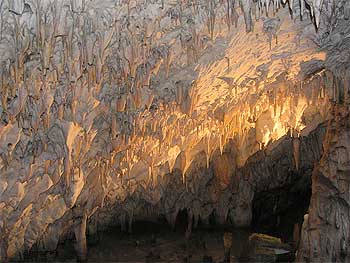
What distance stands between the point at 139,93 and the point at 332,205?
163 inches

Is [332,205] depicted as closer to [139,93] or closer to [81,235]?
[139,93]

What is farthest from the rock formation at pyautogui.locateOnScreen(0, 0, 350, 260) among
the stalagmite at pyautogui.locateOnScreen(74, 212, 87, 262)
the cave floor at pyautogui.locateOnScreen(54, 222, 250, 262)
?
the cave floor at pyautogui.locateOnScreen(54, 222, 250, 262)

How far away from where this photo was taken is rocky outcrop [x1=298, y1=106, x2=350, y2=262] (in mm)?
9031

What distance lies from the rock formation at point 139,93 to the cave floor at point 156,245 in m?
0.65

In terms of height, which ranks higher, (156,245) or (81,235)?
(81,235)

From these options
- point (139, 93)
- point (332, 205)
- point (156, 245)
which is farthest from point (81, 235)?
point (332, 205)

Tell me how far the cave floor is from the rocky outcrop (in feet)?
8.64

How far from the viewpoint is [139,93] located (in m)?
8.16

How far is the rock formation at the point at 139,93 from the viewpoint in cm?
627

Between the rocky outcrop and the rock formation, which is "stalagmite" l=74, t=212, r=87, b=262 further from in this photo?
the rocky outcrop

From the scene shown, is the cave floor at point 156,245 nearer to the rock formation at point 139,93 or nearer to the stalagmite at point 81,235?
the stalagmite at point 81,235

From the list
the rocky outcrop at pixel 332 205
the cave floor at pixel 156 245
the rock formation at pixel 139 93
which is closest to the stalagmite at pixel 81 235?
the rock formation at pixel 139 93

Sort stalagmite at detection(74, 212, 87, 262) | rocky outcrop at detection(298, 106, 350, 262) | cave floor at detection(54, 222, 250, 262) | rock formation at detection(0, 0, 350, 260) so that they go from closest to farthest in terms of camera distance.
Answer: rock formation at detection(0, 0, 350, 260) < rocky outcrop at detection(298, 106, 350, 262) < stalagmite at detection(74, 212, 87, 262) < cave floor at detection(54, 222, 250, 262)

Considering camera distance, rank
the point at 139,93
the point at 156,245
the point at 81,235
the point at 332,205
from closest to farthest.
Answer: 1. the point at 139,93
2. the point at 332,205
3. the point at 81,235
4. the point at 156,245
